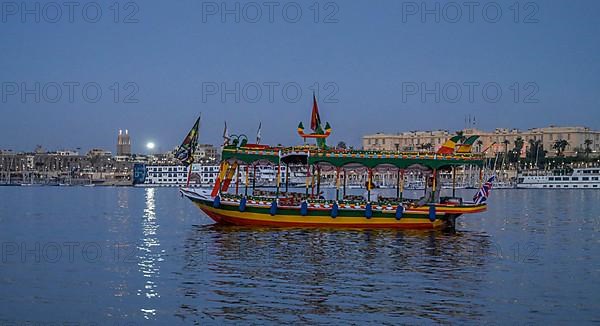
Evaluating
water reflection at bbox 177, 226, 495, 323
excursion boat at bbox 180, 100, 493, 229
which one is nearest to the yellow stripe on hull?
excursion boat at bbox 180, 100, 493, 229

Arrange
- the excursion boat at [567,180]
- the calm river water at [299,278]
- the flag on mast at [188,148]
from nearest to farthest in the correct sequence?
the calm river water at [299,278]
the flag on mast at [188,148]
the excursion boat at [567,180]

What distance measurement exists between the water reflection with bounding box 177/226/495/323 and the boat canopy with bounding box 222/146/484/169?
3.57 m

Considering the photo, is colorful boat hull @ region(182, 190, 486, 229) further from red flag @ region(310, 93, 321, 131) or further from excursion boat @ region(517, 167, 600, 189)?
excursion boat @ region(517, 167, 600, 189)

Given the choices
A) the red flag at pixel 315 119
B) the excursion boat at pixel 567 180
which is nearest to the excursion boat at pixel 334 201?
the red flag at pixel 315 119

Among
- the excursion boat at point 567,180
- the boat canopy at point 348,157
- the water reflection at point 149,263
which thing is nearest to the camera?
the water reflection at point 149,263

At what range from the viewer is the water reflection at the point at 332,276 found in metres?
19.6

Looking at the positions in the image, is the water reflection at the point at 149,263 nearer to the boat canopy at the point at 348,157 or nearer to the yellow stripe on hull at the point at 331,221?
the yellow stripe on hull at the point at 331,221

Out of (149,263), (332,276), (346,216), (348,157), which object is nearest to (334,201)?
(346,216)

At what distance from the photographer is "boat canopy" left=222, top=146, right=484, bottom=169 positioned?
128 ft

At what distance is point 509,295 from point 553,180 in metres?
160

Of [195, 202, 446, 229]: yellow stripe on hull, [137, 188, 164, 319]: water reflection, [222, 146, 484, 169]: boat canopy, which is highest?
[222, 146, 484, 169]: boat canopy

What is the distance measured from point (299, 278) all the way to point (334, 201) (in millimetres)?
14375

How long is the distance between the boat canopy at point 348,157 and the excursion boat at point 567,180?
142 metres

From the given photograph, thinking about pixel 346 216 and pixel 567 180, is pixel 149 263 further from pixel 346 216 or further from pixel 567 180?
pixel 567 180
